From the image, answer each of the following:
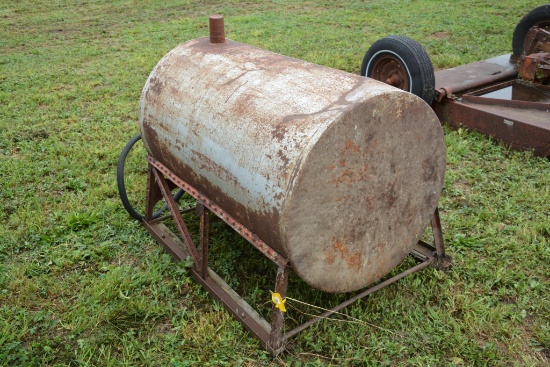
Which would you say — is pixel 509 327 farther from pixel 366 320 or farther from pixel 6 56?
pixel 6 56

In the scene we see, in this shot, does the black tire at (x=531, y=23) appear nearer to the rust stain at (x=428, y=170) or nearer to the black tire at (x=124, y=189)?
the rust stain at (x=428, y=170)

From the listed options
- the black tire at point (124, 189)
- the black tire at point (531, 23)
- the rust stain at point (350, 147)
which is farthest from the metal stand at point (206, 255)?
the black tire at point (531, 23)

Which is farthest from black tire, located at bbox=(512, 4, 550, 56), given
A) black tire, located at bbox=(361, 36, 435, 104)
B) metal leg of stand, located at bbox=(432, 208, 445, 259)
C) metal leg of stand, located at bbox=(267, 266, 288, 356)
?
metal leg of stand, located at bbox=(267, 266, 288, 356)

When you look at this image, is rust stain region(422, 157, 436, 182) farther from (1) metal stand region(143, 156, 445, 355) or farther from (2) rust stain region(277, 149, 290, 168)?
(2) rust stain region(277, 149, 290, 168)

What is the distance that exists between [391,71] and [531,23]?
2336 mm

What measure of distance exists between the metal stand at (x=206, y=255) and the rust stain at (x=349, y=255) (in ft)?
0.99

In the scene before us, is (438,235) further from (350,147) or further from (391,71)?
(391,71)

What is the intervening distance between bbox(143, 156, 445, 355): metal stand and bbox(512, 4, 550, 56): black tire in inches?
180

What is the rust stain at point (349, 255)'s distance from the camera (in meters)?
2.84

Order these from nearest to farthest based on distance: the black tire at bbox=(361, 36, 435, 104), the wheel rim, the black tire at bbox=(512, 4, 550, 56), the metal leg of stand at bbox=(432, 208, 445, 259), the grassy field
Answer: the grassy field → the metal leg of stand at bbox=(432, 208, 445, 259) → the black tire at bbox=(361, 36, 435, 104) → the wheel rim → the black tire at bbox=(512, 4, 550, 56)

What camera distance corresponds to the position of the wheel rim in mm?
5789

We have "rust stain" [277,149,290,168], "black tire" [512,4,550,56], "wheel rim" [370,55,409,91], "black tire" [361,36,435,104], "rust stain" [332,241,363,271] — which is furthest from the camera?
"black tire" [512,4,550,56]

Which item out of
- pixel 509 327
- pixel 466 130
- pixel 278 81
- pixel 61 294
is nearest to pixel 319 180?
pixel 278 81

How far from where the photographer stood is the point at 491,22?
10781 mm
